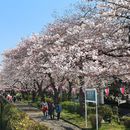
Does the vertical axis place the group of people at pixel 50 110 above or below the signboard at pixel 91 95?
below

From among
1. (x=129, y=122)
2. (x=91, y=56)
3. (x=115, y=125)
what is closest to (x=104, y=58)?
(x=91, y=56)

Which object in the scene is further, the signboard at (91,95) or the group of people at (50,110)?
the group of people at (50,110)

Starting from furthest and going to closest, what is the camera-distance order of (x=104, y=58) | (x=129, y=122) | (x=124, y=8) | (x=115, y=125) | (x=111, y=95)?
(x=111, y=95), (x=115, y=125), (x=129, y=122), (x=104, y=58), (x=124, y=8)

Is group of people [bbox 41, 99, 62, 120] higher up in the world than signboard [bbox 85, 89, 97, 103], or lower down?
lower down

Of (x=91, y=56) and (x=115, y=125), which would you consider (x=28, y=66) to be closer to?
(x=115, y=125)

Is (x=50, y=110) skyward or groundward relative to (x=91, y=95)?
groundward

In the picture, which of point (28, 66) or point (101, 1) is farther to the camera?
point (28, 66)

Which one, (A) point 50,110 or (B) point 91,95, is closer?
(B) point 91,95

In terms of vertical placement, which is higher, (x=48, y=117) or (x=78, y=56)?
(x=78, y=56)

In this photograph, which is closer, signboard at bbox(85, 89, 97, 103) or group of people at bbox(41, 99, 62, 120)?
signboard at bbox(85, 89, 97, 103)

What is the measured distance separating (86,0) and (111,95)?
1400 inches

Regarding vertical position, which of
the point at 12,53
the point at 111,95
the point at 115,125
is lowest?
the point at 115,125

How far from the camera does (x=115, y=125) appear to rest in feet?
101

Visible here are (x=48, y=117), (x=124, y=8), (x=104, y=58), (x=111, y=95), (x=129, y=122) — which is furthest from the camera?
(x=111, y=95)
